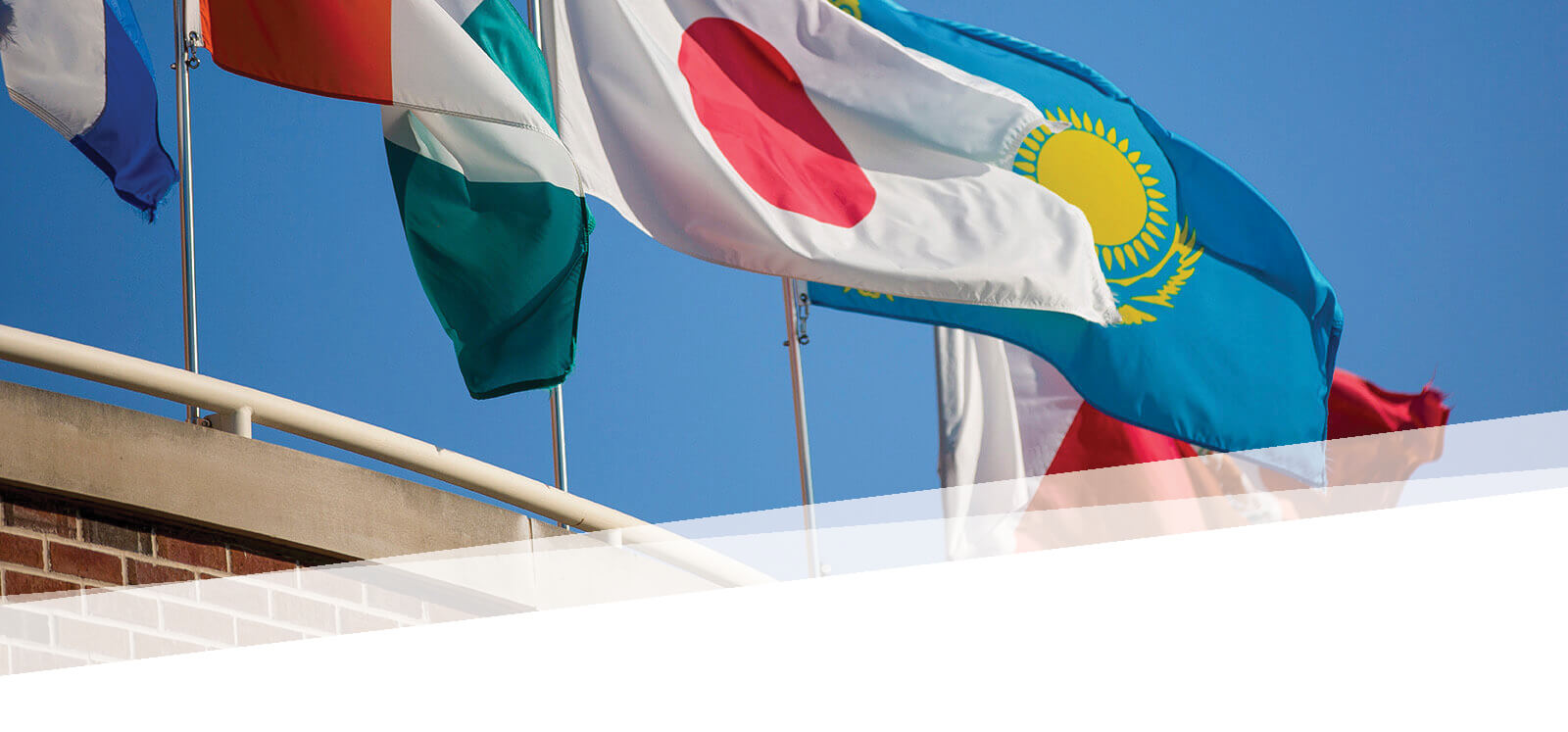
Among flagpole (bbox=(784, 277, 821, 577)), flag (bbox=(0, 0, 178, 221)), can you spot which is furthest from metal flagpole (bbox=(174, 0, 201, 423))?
flagpole (bbox=(784, 277, 821, 577))

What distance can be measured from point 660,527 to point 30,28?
2.49 m

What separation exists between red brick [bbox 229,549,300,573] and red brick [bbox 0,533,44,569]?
45 centimetres

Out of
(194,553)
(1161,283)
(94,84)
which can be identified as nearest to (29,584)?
(194,553)

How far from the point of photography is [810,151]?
261 inches

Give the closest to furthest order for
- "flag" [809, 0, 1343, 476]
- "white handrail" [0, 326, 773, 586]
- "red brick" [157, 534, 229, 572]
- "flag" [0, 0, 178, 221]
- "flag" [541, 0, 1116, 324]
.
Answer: "red brick" [157, 534, 229, 572]
"white handrail" [0, 326, 773, 586]
"flag" [0, 0, 178, 221]
"flag" [541, 0, 1116, 324]
"flag" [809, 0, 1343, 476]

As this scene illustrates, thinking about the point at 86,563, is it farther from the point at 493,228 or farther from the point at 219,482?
the point at 493,228

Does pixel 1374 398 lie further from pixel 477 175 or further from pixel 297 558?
pixel 297 558

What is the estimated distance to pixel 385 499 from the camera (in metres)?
4.28

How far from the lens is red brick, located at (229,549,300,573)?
4.02 meters

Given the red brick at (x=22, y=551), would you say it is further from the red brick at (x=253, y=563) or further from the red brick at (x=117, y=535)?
the red brick at (x=253, y=563)

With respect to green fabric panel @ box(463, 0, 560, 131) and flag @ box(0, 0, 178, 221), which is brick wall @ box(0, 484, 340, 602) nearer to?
flag @ box(0, 0, 178, 221)

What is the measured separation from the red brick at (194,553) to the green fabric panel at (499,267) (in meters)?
1.59

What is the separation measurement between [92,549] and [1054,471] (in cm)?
516

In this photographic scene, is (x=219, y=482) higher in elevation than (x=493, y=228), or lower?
lower
